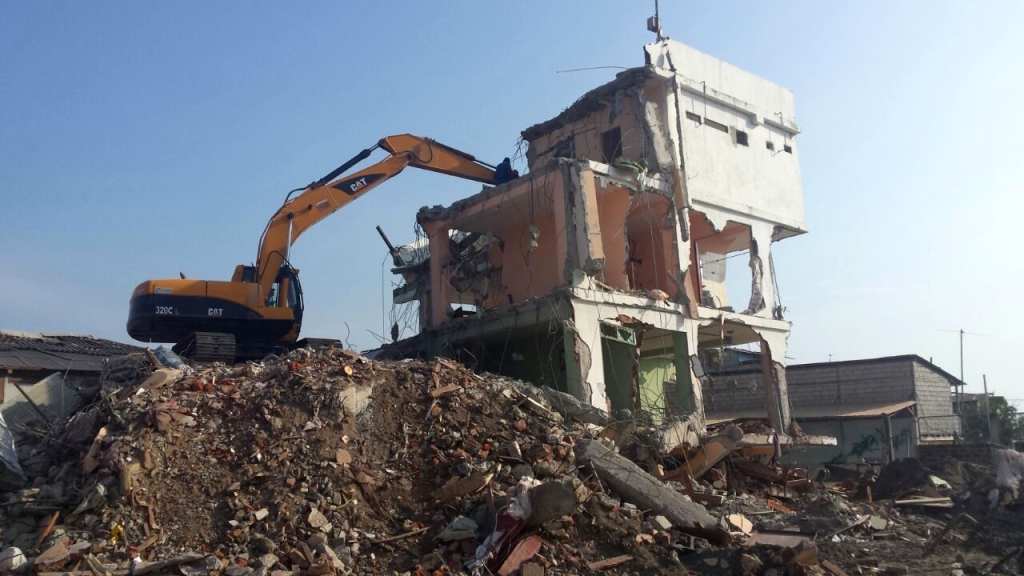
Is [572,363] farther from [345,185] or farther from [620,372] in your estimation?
[345,185]

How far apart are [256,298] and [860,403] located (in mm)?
19036

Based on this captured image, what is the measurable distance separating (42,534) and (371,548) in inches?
126

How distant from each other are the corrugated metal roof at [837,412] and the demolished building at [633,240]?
5.24 m

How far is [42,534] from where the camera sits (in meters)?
8.31

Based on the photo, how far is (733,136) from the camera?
19.2m

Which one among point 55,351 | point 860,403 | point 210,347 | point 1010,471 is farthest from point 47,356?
point 860,403

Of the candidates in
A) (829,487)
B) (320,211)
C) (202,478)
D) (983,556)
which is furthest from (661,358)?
(202,478)

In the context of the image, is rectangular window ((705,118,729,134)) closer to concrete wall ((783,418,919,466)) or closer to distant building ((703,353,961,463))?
distant building ((703,353,961,463))

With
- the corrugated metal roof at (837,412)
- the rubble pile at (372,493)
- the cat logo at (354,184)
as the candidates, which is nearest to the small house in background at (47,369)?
the rubble pile at (372,493)

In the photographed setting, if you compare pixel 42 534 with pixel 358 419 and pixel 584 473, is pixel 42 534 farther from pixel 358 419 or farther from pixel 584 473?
pixel 584 473

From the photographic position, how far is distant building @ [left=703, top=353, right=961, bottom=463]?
23797 millimetres

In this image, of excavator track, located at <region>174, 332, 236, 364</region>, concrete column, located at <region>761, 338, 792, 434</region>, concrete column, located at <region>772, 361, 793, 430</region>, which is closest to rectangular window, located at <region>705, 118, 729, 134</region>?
concrete column, located at <region>761, 338, 792, 434</region>

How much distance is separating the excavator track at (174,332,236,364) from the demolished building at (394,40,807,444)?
14.4ft

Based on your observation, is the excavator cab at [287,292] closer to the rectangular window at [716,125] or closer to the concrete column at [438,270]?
the concrete column at [438,270]
